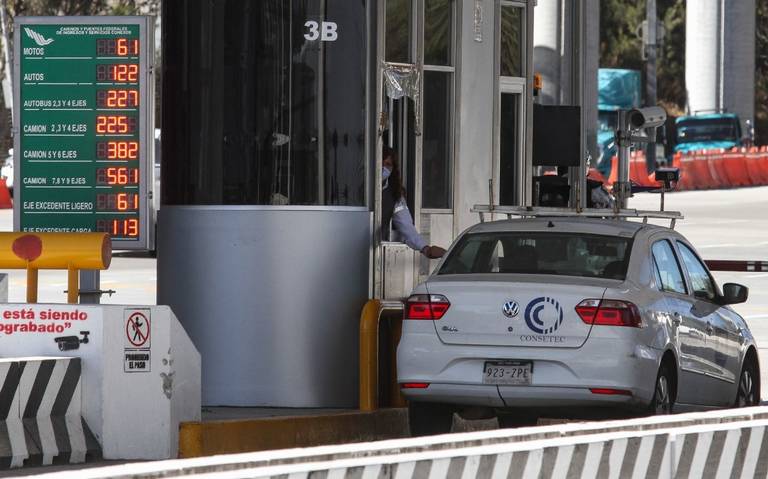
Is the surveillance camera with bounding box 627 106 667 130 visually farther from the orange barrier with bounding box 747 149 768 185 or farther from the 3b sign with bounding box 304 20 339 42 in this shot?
the orange barrier with bounding box 747 149 768 185

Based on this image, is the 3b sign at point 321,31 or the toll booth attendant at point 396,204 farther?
the toll booth attendant at point 396,204

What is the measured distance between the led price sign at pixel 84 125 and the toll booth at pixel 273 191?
1.11 feet

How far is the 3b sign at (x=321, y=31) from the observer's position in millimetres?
11977

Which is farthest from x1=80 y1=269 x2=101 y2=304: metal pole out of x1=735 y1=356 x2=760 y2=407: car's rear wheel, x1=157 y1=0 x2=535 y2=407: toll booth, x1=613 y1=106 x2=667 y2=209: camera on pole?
x1=613 y1=106 x2=667 y2=209: camera on pole

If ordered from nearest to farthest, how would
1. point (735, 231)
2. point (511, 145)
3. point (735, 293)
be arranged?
1. point (735, 293)
2. point (511, 145)
3. point (735, 231)

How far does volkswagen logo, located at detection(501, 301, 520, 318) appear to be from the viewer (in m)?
10.5

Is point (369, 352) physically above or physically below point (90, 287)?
below

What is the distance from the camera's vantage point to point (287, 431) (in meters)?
11.2

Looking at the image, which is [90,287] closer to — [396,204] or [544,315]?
[396,204]

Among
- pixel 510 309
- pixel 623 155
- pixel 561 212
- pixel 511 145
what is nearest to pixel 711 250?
pixel 623 155

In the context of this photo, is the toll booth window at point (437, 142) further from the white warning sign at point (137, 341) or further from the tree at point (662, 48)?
the tree at point (662, 48)

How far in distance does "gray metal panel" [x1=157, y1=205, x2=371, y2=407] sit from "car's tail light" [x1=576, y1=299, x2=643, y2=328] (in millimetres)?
2182

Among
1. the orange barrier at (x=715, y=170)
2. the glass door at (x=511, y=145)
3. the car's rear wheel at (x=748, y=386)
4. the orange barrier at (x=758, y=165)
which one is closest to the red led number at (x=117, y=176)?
the glass door at (x=511, y=145)

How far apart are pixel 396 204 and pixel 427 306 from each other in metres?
1.91
